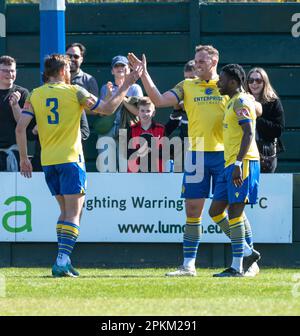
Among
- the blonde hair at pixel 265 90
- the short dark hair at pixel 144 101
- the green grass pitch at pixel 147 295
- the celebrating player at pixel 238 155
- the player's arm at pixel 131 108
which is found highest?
the blonde hair at pixel 265 90

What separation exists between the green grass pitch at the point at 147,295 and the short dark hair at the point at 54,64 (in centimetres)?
206

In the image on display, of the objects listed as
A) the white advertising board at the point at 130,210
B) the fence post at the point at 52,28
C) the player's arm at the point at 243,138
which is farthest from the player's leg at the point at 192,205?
the fence post at the point at 52,28

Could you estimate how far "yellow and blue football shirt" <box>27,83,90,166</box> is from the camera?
10938mm

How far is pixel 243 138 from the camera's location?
10828 millimetres

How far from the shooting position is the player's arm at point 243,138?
10.8 m

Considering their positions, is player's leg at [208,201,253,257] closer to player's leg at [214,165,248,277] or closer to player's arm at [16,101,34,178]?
player's leg at [214,165,248,277]

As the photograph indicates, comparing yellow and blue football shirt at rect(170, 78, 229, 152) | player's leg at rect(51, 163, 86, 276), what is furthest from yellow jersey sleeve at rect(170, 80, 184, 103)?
player's leg at rect(51, 163, 86, 276)

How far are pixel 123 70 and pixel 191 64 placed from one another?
104 centimetres

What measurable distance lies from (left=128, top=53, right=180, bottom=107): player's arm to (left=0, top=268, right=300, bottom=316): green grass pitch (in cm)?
181

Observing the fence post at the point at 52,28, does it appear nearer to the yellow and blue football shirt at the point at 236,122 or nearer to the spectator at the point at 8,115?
the spectator at the point at 8,115

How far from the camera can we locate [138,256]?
13234 millimetres
